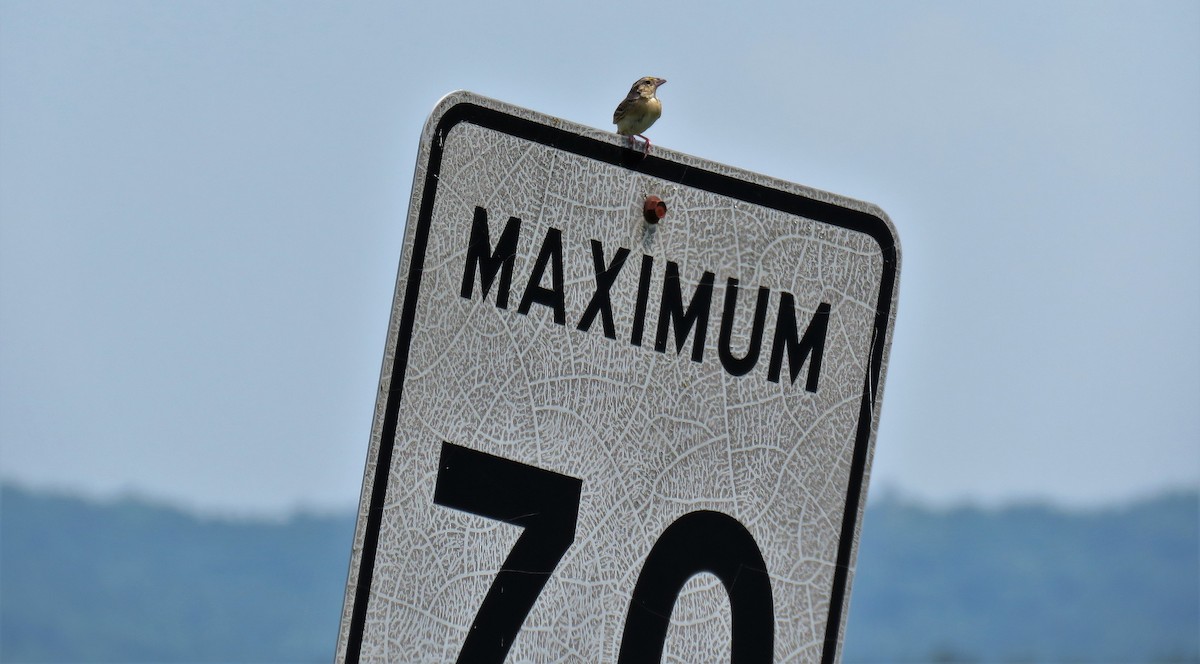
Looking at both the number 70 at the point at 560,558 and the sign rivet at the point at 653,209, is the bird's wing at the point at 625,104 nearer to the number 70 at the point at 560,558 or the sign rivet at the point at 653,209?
the sign rivet at the point at 653,209

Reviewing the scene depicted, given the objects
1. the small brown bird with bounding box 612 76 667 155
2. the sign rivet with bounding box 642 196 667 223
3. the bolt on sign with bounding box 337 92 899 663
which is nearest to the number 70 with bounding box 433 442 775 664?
the bolt on sign with bounding box 337 92 899 663

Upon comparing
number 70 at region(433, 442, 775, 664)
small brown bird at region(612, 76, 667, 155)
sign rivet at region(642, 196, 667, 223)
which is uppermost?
small brown bird at region(612, 76, 667, 155)

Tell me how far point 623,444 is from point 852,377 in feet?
1.12

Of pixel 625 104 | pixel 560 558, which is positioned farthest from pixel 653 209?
pixel 560 558

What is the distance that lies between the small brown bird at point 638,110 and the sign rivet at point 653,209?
61 millimetres

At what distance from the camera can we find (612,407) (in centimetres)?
146

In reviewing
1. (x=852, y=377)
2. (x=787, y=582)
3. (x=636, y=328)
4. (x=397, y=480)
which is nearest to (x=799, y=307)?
(x=852, y=377)

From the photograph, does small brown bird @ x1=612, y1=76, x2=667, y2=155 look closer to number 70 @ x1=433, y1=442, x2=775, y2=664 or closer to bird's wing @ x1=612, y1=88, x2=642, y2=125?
bird's wing @ x1=612, y1=88, x2=642, y2=125

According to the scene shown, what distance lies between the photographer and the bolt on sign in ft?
4.42

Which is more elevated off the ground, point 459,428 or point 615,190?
point 615,190

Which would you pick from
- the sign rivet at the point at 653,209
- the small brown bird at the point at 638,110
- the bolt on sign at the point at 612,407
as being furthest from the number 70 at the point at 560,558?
the small brown bird at the point at 638,110

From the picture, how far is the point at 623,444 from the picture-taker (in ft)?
4.80

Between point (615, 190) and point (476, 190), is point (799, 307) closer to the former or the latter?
point (615, 190)

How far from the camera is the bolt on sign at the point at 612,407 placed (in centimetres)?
135
